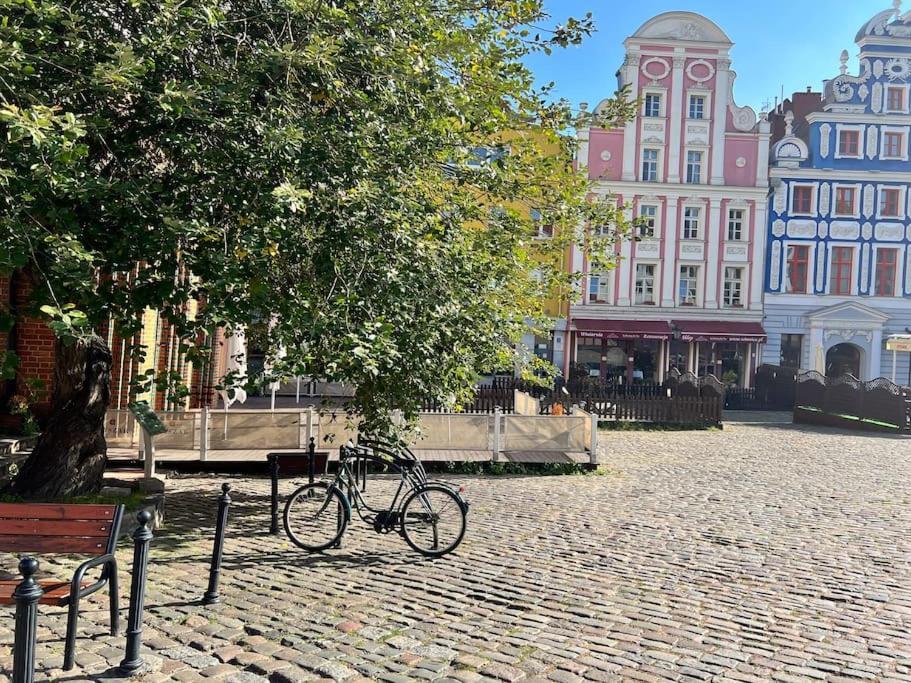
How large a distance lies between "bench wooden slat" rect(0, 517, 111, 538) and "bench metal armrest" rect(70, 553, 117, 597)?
0.75 feet

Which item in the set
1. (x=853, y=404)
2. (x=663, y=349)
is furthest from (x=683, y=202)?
(x=853, y=404)

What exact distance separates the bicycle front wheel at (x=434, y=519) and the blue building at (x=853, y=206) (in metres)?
34.6

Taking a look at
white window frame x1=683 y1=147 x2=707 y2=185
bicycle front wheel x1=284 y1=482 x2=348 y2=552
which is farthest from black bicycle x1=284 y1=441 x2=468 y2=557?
white window frame x1=683 y1=147 x2=707 y2=185

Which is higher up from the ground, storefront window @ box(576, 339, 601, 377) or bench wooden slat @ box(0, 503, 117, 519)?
storefront window @ box(576, 339, 601, 377)

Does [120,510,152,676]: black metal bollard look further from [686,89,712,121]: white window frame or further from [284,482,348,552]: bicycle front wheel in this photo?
[686,89,712,121]: white window frame

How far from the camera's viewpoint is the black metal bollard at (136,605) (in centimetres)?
469

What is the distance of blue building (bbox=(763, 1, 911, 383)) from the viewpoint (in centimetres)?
3884

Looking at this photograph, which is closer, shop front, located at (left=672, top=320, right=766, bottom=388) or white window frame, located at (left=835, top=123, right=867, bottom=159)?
shop front, located at (left=672, top=320, right=766, bottom=388)

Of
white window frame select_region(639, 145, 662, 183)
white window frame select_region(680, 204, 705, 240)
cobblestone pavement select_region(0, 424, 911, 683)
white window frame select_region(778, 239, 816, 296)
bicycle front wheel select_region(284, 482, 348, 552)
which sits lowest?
cobblestone pavement select_region(0, 424, 911, 683)

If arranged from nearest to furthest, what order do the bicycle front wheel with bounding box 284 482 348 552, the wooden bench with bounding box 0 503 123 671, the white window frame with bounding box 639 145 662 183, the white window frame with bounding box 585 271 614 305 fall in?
the wooden bench with bounding box 0 503 123 671
the bicycle front wheel with bounding box 284 482 348 552
the white window frame with bounding box 585 271 614 305
the white window frame with bounding box 639 145 662 183

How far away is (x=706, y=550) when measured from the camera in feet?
27.2

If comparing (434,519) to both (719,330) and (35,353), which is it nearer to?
(35,353)

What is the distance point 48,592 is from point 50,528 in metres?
0.48

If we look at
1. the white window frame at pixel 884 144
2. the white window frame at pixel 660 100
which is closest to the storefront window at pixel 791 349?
the white window frame at pixel 884 144
